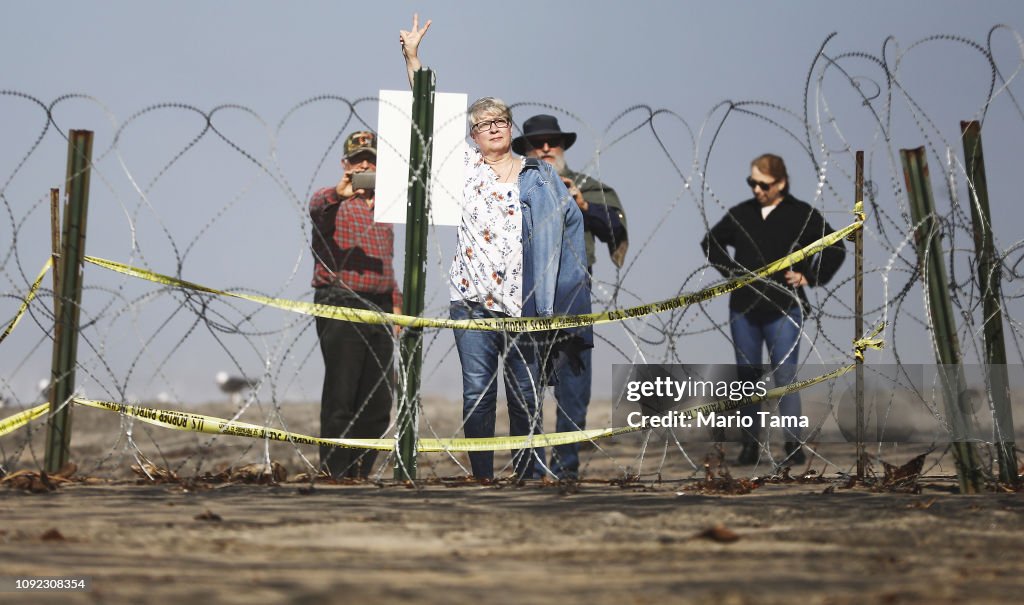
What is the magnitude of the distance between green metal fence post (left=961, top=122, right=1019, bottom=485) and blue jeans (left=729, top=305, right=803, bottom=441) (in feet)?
4.31

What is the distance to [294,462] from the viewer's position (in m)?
12.0

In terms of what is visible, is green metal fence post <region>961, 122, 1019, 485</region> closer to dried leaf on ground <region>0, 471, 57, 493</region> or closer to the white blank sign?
the white blank sign

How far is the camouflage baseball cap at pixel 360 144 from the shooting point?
20.3ft

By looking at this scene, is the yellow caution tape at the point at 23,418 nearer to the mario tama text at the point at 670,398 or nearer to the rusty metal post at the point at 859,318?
the mario tama text at the point at 670,398

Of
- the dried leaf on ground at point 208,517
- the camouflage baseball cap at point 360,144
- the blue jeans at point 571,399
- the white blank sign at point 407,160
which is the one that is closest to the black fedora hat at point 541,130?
the camouflage baseball cap at point 360,144

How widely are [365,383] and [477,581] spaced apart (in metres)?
3.73

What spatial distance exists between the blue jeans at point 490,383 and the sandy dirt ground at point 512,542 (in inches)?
13.7

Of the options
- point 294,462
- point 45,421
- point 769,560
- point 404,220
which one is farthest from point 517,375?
point 294,462

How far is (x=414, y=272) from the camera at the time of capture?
5363 millimetres

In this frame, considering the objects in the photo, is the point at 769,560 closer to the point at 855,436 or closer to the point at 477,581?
the point at 477,581

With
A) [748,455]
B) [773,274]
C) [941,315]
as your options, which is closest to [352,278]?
[773,274]

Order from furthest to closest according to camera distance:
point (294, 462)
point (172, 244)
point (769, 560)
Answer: point (294, 462)
point (172, 244)
point (769, 560)

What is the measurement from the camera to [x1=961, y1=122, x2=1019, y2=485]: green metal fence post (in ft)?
17.5

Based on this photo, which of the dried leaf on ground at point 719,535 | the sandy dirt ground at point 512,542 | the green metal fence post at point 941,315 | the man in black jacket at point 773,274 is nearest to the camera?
the sandy dirt ground at point 512,542
